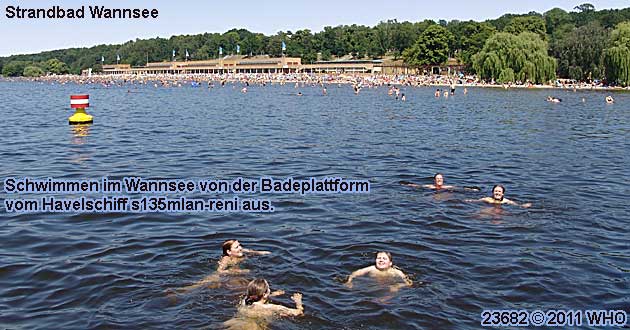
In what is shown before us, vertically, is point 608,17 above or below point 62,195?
above

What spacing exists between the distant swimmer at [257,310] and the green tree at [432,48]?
13012cm

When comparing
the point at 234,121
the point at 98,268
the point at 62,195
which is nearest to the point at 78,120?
the point at 234,121

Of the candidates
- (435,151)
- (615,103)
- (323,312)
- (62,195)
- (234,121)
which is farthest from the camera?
(615,103)

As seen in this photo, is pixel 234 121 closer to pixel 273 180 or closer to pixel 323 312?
pixel 273 180

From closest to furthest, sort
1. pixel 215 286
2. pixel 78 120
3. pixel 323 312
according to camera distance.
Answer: pixel 323 312
pixel 215 286
pixel 78 120

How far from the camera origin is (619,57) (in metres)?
77.4

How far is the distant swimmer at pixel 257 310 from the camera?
322 inches

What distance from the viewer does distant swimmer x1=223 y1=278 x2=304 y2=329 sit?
322 inches

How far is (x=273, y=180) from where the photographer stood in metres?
19.0

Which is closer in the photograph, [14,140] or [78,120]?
[14,140]

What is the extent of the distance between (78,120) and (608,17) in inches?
6402

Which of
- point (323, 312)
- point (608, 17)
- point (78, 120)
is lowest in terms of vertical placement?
point (323, 312)

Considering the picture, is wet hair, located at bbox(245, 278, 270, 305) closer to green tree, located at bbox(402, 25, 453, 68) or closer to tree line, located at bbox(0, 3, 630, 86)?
tree line, located at bbox(0, 3, 630, 86)

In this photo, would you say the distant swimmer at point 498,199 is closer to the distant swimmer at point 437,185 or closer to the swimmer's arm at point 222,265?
the distant swimmer at point 437,185
